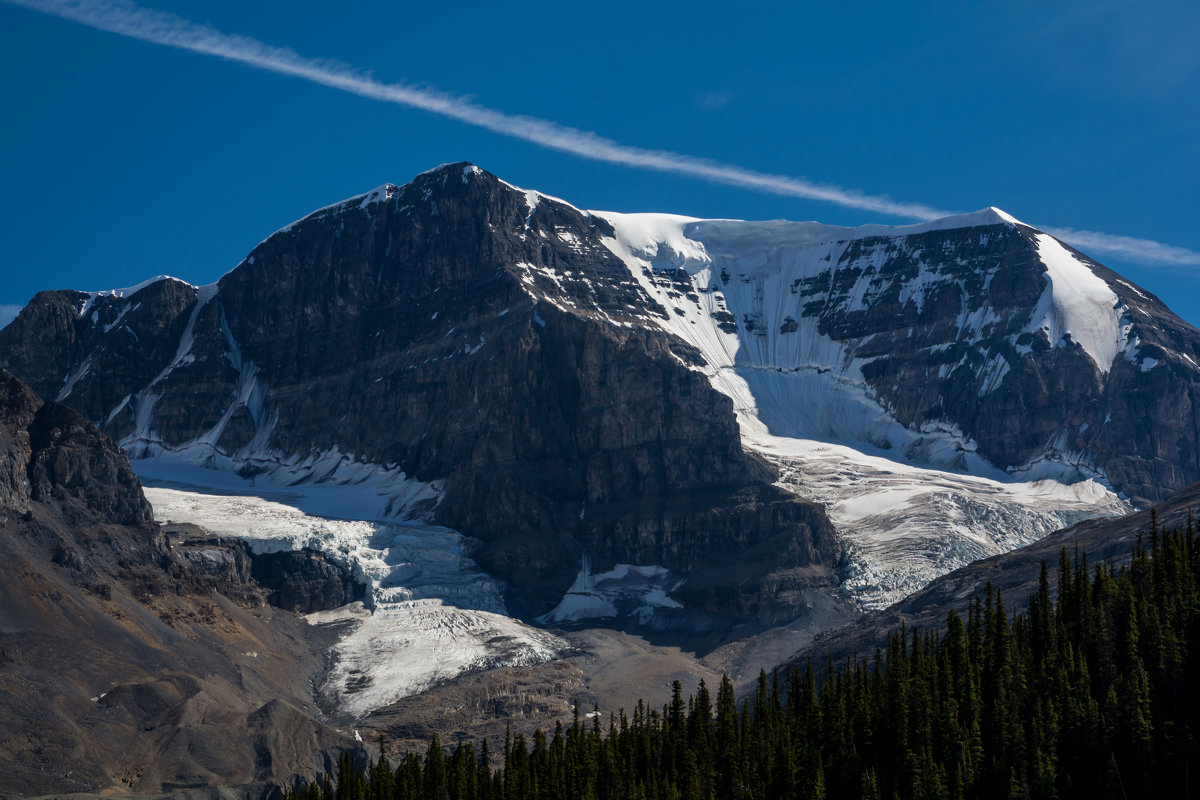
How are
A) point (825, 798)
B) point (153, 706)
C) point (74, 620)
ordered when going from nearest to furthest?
point (825, 798) → point (153, 706) → point (74, 620)

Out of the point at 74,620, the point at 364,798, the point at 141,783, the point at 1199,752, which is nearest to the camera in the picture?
the point at 1199,752

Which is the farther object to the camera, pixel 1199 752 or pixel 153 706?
pixel 153 706

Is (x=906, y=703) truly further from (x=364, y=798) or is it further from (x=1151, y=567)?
(x=364, y=798)

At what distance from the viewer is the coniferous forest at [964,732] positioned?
12575 centimetres

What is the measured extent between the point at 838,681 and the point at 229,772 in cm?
7057

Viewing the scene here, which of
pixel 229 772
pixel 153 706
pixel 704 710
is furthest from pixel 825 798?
pixel 153 706

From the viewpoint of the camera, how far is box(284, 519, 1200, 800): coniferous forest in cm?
12575

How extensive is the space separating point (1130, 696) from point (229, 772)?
98.9m

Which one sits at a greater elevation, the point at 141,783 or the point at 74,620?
the point at 74,620

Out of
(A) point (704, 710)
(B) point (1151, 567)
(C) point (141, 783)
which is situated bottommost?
(C) point (141, 783)

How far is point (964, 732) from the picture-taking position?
131 m

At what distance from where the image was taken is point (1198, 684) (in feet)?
427

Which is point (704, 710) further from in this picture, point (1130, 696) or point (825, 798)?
point (1130, 696)

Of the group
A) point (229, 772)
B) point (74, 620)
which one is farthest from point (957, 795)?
point (74, 620)
